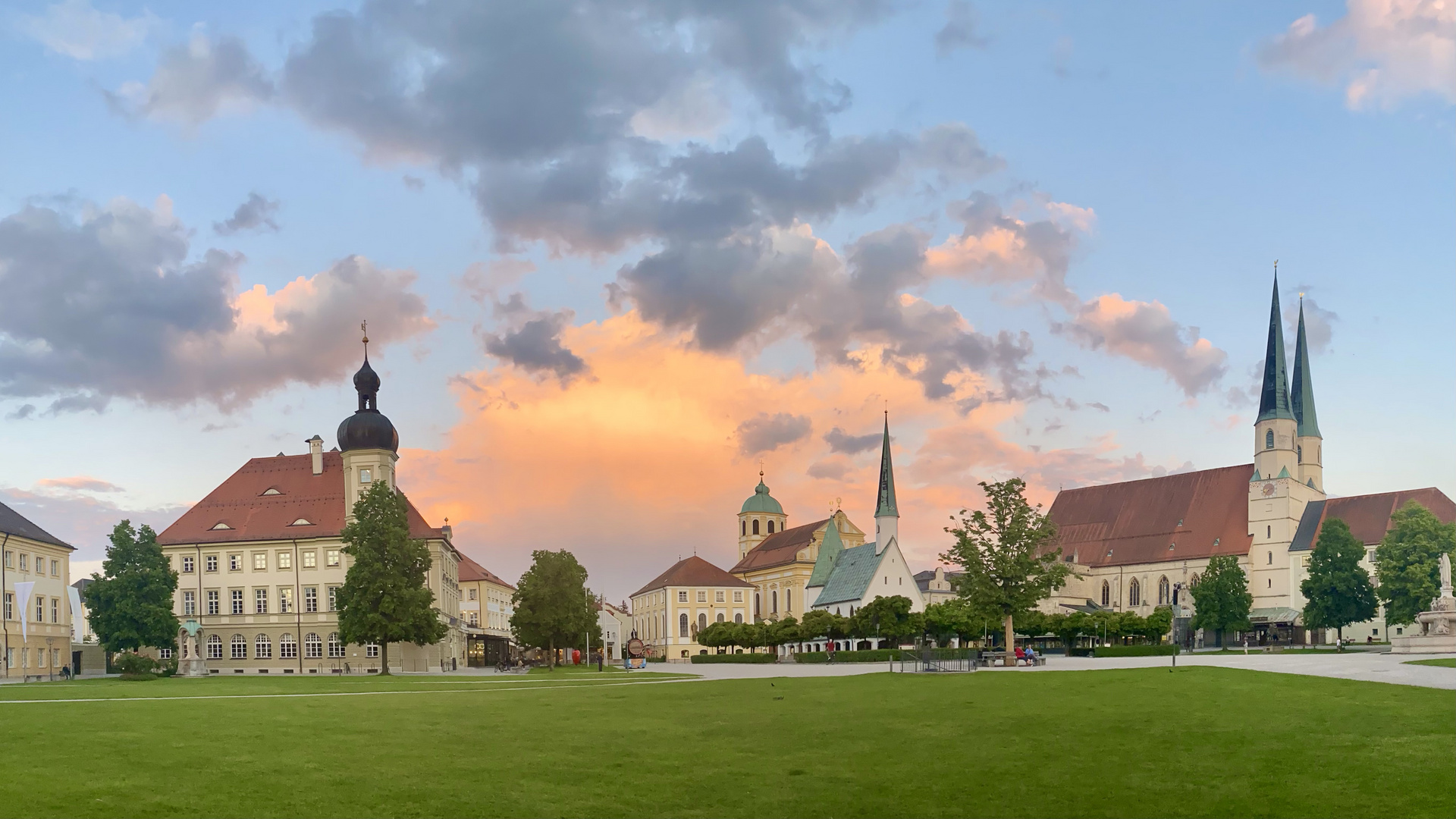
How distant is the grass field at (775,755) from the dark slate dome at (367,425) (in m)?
55.0

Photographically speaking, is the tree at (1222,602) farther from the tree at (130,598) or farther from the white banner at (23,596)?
the white banner at (23,596)

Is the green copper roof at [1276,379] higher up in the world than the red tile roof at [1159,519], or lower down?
higher up

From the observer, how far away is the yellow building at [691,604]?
152 m

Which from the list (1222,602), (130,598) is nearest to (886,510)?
(1222,602)

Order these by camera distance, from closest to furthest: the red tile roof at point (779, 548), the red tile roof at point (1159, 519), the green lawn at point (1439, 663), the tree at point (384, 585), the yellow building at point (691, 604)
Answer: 1. the green lawn at point (1439, 663)
2. the tree at point (384, 585)
3. the red tile roof at point (1159, 519)
4. the yellow building at point (691, 604)
5. the red tile roof at point (779, 548)

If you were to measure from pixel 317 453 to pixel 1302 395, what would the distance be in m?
110

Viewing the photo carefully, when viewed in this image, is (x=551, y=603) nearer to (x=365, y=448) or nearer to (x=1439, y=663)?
(x=365, y=448)

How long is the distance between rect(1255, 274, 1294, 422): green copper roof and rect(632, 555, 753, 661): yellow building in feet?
219

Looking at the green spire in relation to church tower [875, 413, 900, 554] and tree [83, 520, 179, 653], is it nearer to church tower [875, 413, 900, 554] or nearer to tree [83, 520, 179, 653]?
church tower [875, 413, 900, 554]

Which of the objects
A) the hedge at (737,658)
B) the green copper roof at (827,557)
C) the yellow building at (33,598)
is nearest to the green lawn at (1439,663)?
the hedge at (737,658)

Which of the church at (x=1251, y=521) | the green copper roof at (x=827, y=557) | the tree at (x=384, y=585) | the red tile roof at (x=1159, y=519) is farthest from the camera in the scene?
the green copper roof at (x=827, y=557)

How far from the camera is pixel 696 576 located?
156500 millimetres

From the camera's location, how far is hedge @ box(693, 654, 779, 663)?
99.9 meters

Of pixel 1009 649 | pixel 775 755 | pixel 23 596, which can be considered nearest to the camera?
pixel 775 755
